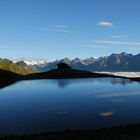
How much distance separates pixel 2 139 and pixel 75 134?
7056 millimetres

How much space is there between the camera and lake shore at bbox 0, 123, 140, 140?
28.2 meters

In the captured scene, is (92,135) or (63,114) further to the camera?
(63,114)

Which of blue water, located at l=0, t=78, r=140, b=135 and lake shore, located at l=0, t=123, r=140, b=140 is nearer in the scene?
lake shore, located at l=0, t=123, r=140, b=140

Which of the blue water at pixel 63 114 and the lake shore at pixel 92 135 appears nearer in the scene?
the lake shore at pixel 92 135

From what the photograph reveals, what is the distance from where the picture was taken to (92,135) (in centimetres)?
2902

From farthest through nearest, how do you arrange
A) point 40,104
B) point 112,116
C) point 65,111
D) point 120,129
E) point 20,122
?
point 40,104 → point 65,111 → point 112,116 → point 20,122 → point 120,129

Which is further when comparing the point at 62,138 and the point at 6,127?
the point at 6,127

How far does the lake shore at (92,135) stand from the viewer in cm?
2816

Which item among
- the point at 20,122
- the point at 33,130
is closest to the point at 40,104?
the point at 20,122

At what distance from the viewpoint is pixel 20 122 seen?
35.8 metres

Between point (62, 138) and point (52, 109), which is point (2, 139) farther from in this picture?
point (52, 109)

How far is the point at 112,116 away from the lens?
3931 centimetres

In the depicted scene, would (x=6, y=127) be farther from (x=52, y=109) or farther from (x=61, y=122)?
(x=52, y=109)

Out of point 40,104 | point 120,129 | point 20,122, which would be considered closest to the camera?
point 120,129
